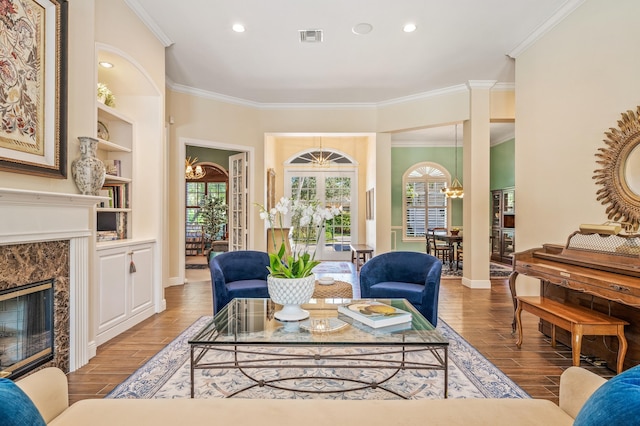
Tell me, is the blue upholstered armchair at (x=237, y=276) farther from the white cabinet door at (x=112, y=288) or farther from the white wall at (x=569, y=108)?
the white wall at (x=569, y=108)

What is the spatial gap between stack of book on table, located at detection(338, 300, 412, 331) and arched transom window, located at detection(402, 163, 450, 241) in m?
7.45

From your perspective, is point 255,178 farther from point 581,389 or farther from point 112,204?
point 581,389

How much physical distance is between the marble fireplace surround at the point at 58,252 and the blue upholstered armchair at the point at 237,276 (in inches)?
41.7

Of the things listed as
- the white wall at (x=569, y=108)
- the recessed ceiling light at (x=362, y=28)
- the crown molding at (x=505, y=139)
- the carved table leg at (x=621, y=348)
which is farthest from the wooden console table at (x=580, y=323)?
the crown molding at (x=505, y=139)

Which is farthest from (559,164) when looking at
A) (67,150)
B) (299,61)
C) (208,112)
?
(208,112)

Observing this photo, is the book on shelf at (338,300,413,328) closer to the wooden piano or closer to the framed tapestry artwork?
the wooden piano

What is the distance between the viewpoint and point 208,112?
19.3ft

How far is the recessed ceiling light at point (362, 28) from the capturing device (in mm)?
3818

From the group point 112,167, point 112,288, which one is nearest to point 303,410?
point 112,288

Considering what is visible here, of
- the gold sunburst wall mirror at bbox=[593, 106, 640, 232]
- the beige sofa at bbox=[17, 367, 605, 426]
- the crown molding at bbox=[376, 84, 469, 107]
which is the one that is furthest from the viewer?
the crown molding at bbox=[376, 84, 469, 107]

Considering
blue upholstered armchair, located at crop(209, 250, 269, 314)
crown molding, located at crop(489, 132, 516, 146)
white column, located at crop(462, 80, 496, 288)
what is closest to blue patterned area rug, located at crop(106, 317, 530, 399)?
blue upholstered armchair, located at crop(209, 250, 269, 314)

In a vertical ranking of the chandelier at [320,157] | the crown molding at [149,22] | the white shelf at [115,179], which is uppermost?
the crown molding at [149,22]

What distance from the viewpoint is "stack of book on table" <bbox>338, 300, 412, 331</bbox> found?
2035mm

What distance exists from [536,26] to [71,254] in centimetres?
513
